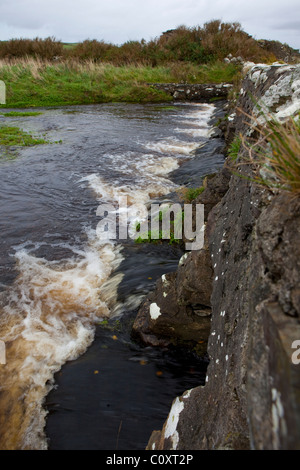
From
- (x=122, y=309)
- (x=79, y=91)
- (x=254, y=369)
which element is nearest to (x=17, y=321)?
(x=122, y=309)

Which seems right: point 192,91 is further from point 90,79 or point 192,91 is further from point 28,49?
point 28,49

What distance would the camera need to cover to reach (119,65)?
33.7 m

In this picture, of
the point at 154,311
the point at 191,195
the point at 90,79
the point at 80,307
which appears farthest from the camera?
the point at 90,79

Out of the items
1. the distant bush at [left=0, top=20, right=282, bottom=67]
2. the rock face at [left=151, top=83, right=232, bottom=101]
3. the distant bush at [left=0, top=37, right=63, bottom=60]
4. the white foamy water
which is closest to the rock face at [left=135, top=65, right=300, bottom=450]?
the white foamy water

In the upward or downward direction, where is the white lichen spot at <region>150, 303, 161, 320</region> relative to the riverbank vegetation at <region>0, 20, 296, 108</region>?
downward

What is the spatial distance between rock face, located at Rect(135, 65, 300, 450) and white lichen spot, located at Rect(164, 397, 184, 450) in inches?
0.5

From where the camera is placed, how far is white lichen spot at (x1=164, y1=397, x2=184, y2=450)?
106 inches

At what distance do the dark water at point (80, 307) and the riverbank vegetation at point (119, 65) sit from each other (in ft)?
55.9

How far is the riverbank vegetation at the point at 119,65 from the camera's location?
90.8 feet

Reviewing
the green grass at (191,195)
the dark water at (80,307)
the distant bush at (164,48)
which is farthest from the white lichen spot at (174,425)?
the distant bush at (164,48)

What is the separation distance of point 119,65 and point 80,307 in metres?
34.4

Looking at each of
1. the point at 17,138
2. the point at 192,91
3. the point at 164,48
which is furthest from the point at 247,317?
the point at 164,48

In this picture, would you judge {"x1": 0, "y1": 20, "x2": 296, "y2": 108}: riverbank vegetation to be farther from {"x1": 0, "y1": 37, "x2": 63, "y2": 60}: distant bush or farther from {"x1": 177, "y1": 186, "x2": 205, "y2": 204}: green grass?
{"x1": 177, "y1": 186, "x2": 205, "y2": 204}: green grass

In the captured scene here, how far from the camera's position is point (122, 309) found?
18.3 feet
